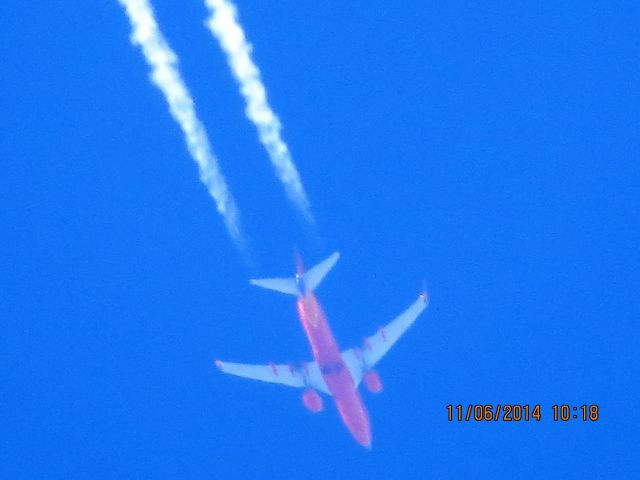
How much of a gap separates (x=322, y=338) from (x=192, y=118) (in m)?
9.70

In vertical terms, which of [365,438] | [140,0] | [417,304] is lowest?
[365,438]

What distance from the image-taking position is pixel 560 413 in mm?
38844

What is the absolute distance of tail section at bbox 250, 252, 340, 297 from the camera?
31.6 meters

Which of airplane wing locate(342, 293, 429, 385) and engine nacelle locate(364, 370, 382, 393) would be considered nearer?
engine nacelle locate(364, 370, 382, 393)

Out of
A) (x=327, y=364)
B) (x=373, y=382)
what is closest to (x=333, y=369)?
(x=327, y=364)

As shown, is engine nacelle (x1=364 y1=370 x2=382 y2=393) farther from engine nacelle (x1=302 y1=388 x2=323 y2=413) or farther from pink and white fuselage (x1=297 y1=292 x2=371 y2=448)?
engine nacelle (x1=302 y1=388 x2=323 y2=413)

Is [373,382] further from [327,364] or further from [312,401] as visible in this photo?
[312,401]

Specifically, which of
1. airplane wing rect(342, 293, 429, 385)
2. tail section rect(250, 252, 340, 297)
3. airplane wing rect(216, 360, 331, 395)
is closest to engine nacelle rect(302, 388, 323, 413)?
airplane wing rect(216, 360, 331, 395)

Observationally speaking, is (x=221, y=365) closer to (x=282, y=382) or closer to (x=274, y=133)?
(x=282, y=382)

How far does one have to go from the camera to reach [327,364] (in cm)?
3362

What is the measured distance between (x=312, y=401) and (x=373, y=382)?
2.48 meters

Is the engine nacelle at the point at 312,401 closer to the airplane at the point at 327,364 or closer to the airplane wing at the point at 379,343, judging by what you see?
the airplane at the point at 327,364

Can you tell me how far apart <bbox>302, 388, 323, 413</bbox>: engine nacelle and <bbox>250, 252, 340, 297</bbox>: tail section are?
4.26 m

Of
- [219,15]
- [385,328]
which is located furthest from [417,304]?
[219,15]
